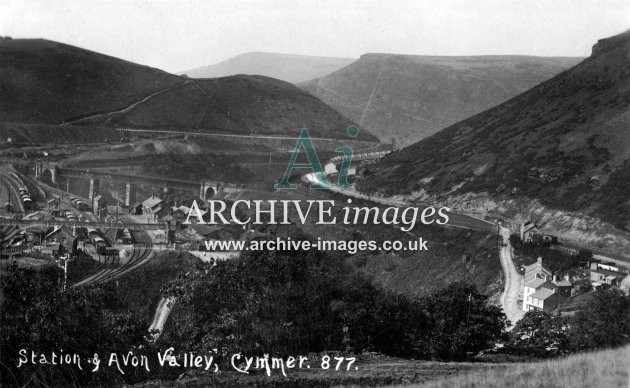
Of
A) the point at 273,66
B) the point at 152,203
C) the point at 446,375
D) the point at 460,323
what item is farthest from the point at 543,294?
the point at 273,66

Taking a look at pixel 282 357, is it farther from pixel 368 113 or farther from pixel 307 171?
pixel 368 113

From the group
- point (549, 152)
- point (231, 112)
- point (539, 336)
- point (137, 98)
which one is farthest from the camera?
point (137, 98)

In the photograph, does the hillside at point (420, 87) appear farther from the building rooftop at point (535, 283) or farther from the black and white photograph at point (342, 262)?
the building rooftop at point (535, 283)

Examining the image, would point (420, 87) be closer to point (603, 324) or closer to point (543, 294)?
point (543, 294)

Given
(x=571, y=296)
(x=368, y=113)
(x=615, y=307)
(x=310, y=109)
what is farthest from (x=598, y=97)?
(x=368, y=113)

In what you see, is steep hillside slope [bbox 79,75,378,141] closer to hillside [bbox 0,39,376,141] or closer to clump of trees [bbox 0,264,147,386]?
hillside [bbox 0,39,376,141]
